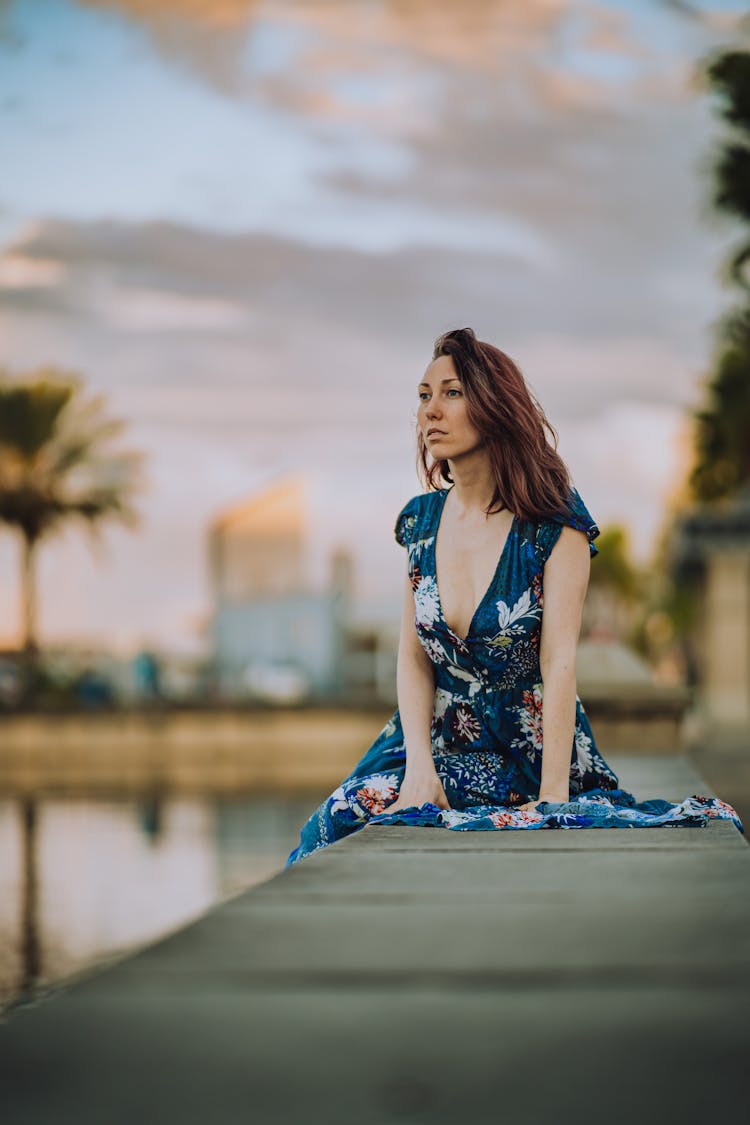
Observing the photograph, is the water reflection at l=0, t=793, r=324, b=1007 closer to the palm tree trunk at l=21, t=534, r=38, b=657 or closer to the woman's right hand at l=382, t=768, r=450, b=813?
the woman's right hand at l=382, t=768, r=450, b=813

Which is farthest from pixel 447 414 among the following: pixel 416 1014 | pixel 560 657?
pixel 416 1014

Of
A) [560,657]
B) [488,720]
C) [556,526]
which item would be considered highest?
[556,526]

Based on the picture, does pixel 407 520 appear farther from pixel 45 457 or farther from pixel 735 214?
pixel 45 457

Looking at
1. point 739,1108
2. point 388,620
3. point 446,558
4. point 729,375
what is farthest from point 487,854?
point 388,620

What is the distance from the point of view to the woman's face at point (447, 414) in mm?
3404

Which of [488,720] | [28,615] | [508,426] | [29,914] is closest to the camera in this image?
[508,426]

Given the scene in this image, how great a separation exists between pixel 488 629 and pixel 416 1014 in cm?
181

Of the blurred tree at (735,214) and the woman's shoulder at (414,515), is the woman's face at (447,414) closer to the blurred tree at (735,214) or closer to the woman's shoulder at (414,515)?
the woman's shoulder at (414,515)

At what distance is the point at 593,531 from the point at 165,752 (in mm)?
17882

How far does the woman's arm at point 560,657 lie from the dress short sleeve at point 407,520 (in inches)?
15.0

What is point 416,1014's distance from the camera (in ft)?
5.40

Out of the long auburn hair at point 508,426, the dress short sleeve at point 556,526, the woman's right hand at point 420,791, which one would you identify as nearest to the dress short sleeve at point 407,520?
the long auburn hair at point 508,426

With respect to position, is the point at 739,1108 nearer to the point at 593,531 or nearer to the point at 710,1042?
the point at 710,1042

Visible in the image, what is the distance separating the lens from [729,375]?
1136 inches
